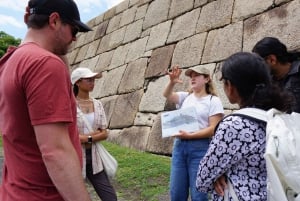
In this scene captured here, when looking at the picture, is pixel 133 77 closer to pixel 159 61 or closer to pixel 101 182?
pixel 159 61

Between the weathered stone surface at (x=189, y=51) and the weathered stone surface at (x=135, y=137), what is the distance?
134 centimetres

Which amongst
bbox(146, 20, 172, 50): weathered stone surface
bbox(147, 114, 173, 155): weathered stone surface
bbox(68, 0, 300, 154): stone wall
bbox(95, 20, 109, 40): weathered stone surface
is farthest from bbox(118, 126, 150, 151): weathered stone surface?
bbox(95, 20, 109, 40): weathered stone surface

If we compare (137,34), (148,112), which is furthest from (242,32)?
(137,34)

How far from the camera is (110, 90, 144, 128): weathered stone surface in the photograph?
768 centimetres

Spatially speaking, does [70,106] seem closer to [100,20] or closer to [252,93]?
[252,93]

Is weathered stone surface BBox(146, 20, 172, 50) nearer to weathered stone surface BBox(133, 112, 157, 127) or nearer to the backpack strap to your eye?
weathered stone surface BBox(133, 112, 157, 127)

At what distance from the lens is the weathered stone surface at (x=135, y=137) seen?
6.93 m

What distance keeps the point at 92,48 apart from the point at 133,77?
329cm

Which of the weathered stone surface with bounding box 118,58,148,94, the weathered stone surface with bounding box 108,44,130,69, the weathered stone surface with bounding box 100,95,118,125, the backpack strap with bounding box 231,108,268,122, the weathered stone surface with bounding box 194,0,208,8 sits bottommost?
the backpack strap with bounding box 231,108,268,122

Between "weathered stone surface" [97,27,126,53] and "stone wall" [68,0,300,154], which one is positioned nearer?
"stone wall" [68,0,300,154]

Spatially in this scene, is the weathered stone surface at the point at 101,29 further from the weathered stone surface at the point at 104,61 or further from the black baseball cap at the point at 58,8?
the black baseball cap at the point at 58,8

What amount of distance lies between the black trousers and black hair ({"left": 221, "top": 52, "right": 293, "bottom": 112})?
5.67 feet

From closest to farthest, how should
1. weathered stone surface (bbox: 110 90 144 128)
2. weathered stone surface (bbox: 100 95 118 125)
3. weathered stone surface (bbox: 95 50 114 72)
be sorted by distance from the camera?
weathered stone surface (bbox: 110 90 144 128)
weathered stone surface (bbox: 100 95 118 125)
weathered stone surface (bbox: 95 50 114 72)

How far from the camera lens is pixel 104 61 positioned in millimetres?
9992
